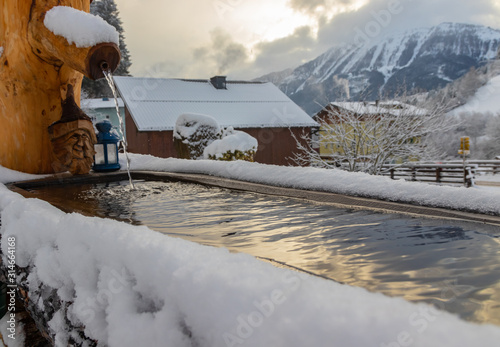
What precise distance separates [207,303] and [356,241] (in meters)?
1.00

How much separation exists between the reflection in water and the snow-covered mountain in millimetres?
90958

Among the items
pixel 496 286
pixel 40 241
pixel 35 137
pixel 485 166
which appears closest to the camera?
pixel 496 286

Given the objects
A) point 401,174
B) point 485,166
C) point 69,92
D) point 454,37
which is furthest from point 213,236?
point 454,37

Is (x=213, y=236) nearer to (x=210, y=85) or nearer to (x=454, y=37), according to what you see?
(x=210, y=85)

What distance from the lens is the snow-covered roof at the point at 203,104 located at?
57.5 feet

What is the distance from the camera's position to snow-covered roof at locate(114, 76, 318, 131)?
57.5 ft

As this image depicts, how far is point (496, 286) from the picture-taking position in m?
1.04

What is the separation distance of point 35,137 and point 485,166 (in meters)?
22.6

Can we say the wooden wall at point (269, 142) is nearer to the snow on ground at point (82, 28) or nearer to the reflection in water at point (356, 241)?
the snow on ground at point (82, 28)

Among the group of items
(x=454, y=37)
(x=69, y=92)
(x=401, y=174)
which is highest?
(x=454, y=37)

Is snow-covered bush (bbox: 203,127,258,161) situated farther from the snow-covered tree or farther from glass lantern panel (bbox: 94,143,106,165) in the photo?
the snow-covered tree

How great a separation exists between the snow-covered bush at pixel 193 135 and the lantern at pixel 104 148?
4.85 m

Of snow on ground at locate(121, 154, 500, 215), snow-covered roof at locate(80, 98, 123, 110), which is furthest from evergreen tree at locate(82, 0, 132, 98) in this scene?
snow on ground at locate(121, 154, 500, 215)

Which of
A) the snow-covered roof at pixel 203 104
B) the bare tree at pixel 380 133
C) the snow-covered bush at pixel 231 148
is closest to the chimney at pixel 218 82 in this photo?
the snow-covered roof at pixel 203 104
